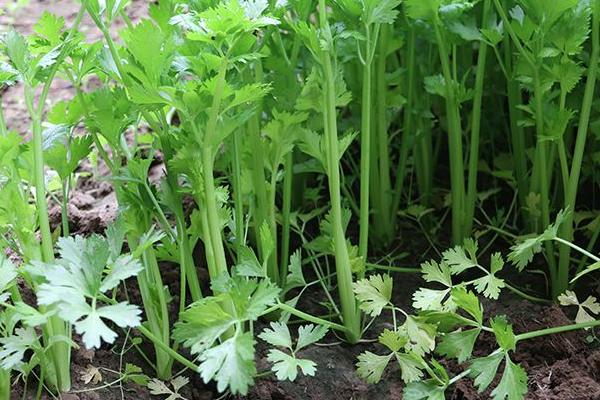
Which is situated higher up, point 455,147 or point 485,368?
point 455,147

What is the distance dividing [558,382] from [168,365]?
59cm

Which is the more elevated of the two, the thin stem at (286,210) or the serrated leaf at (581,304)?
the thin stem at (286,210)

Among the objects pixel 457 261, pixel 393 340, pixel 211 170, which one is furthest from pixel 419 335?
pixel 211 170

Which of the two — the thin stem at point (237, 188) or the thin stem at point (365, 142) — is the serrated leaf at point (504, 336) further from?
the thin stem at point (237, 188)

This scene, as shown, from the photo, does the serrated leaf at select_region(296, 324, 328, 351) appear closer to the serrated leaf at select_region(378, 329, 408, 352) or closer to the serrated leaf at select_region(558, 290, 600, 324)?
the serrated leaf at select_region(378, 329, 408, 352)

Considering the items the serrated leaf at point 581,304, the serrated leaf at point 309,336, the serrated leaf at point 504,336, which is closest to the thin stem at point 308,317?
the serrated leaf at point 309,336

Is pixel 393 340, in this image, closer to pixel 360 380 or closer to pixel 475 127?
pixel 360 380

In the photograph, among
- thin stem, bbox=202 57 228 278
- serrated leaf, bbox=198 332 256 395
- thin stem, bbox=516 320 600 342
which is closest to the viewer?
serrated leaf, bbox=198 332 256 395

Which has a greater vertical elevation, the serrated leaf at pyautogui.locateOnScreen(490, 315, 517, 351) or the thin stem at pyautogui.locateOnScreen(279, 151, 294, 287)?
the thin stem at pyautogui.locateOnScreen(279, 151, 294, 287)

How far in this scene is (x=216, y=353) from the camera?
102cm

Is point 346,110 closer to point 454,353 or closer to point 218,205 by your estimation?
point 218,205

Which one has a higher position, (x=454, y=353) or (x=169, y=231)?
(x=169, y=231)

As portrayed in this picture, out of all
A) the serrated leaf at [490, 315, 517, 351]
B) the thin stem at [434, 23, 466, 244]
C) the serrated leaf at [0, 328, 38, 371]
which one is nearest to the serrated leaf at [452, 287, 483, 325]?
the serrated leaf at [490, 315, 517, 351]

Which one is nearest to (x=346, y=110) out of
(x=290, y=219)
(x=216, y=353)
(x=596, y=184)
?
(x=290, y=219)
